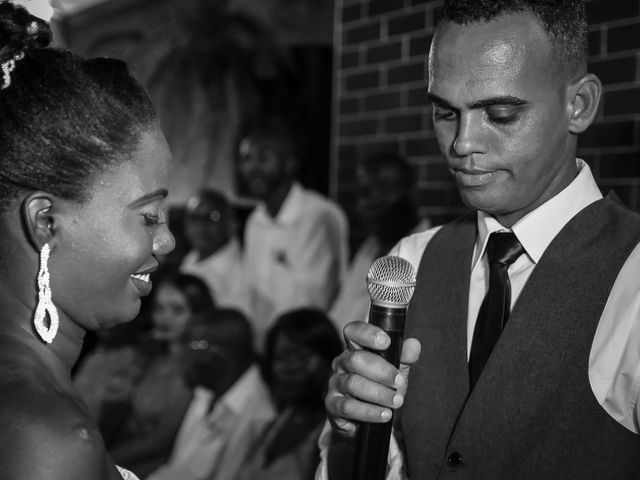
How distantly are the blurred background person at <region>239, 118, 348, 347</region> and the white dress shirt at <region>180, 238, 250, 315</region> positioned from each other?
224 mm

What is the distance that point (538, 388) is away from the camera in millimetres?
1712

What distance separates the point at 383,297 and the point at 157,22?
23.9ft

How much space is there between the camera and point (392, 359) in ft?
5.11

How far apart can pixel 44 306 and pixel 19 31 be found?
1.51 ft

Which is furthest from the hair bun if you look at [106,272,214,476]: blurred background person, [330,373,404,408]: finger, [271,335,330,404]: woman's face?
[106,272,214,476]: blurred background person

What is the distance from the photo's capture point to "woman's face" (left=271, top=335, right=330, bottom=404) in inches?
141

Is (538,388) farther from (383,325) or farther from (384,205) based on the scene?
(384,205)

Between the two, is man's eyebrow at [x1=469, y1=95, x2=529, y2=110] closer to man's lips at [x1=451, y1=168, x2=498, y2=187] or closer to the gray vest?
man's lips at [x1=451, y1=168, x2=498, y2=187]

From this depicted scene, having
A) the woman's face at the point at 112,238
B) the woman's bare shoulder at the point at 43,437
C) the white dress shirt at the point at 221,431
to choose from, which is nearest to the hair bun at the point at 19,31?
the woman's face at the point at 112,238

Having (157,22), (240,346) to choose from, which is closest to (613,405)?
(240,346)

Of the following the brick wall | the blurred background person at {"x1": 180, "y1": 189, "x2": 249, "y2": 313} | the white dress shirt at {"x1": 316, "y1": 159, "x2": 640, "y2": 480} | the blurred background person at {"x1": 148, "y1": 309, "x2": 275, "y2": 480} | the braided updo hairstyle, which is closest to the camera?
the braided updo hairstyle

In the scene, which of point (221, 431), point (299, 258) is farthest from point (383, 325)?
point (299, 258)

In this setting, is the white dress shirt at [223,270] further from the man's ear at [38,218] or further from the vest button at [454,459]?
the man's ear at [38,218]

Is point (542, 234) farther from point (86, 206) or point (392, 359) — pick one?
point (86, 206)
